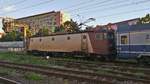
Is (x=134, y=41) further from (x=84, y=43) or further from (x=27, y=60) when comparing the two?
(x=27, y=60)

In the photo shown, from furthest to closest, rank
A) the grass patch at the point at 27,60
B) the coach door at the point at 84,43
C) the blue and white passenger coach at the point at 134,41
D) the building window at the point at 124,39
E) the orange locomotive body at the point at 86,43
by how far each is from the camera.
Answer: the coach door at the point at 84,43 < the orange locomotive body at the point at 86,43 < the grass patch at the point at 27,60 < the building window at the point at 124,39 < the blue and white passenger coach at the point at 134,41

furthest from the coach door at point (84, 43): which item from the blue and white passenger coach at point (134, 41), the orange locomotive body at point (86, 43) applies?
the blue and white passenger coach at point (134, 41)

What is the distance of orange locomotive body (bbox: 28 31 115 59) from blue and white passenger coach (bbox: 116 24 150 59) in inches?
123

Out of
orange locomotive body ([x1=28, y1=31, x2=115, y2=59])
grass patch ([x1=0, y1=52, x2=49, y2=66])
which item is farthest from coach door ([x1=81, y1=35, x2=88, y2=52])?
grass patch ([x1=0, y1=52, x2=49, y2=66])

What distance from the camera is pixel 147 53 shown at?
23219 mm

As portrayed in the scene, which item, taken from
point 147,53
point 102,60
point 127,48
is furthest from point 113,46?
point 147,53

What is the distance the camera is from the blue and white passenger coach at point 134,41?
23.4m

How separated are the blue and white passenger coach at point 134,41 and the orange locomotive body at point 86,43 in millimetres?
3123

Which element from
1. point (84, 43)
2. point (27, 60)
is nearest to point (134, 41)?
point (84, 43)

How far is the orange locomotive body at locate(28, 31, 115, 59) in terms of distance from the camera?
2975 cm

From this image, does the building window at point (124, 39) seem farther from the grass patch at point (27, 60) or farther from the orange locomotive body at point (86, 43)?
the grass patch at point (27, 60)

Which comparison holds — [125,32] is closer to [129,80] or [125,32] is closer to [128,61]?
[128,61]

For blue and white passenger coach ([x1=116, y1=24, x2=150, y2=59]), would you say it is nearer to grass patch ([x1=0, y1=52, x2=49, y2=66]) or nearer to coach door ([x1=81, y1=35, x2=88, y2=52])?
coach door ([x1=81, y1=35, x2=88, y2=52])

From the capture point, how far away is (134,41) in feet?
80.7
